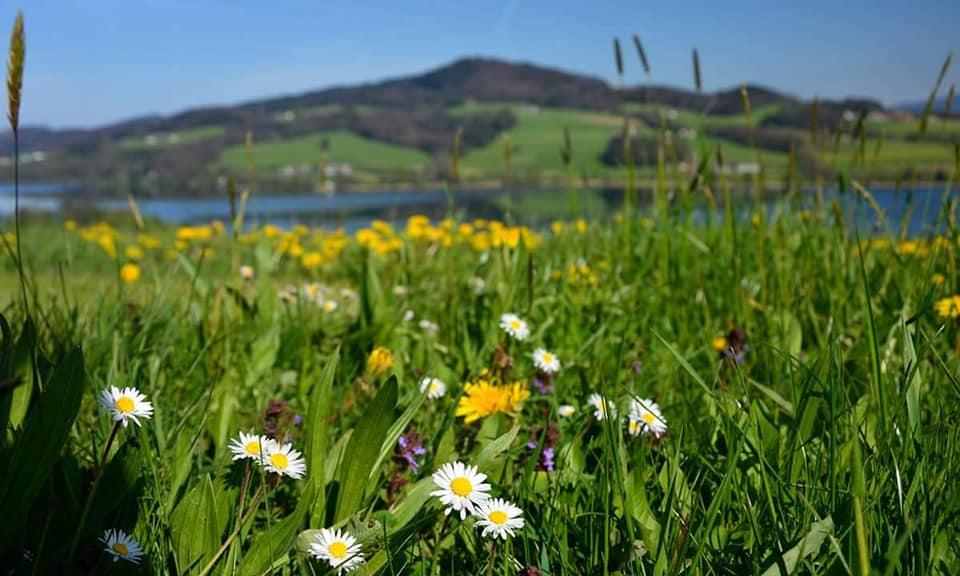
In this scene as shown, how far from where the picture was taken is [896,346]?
7.07ft

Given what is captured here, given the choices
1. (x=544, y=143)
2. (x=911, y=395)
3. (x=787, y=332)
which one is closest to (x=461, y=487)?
(x=911, y=395)

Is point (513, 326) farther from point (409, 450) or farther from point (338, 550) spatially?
point (338, 550)

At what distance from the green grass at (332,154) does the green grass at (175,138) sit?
11878 mm

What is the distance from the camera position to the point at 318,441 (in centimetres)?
133

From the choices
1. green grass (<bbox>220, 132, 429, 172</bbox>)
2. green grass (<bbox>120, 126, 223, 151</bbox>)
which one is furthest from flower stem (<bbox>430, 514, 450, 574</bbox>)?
green grass (<bbox>120, 126, 223, 151</bbox>)

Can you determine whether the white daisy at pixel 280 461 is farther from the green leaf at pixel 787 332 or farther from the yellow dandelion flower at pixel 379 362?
the green leaf at pixel 787 332

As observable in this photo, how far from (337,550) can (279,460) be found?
219 mm

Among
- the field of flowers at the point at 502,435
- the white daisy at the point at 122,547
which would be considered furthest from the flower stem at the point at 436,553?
the white daisy at the point at 122,547

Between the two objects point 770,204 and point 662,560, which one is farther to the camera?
point 770,204

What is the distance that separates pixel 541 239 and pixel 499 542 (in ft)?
12.2

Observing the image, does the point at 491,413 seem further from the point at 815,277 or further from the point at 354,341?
the point at 815,277

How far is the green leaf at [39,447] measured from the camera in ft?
3.51

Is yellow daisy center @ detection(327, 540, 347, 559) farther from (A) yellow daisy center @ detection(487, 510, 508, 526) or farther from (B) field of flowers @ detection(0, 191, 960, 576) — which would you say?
(A) yellow daisy center @ detection(487, 510, 508, 526)

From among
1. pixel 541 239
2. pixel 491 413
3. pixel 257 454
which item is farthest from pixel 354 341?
pixel 541 239
